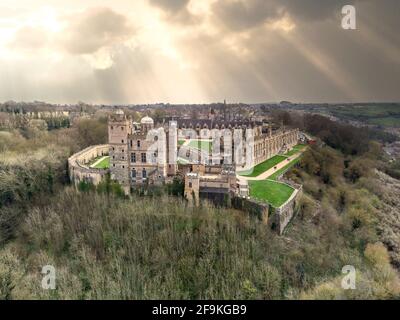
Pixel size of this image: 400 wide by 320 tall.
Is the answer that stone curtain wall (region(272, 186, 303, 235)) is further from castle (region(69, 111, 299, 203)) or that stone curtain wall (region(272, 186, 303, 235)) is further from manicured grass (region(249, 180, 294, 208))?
castle (region(69, 111, 299, 203))

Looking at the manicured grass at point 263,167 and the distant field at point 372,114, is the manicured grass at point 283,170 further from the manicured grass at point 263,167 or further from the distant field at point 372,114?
the distant field at point 372,114

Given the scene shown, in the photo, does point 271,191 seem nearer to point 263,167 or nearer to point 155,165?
point 263,167

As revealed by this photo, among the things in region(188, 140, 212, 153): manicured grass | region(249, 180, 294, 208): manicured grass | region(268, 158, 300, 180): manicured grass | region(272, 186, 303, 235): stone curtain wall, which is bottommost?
region(272, 186, 303, 235): stone curtain wall

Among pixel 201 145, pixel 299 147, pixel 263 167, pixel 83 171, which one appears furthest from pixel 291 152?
pixel 83 171

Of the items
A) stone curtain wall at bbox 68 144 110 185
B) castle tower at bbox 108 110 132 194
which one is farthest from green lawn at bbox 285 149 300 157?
stone curtain wall at bbox 68 144 110 185

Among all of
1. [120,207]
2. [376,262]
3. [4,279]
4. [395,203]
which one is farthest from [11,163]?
[395,203]
